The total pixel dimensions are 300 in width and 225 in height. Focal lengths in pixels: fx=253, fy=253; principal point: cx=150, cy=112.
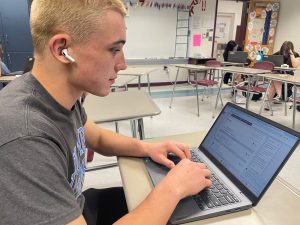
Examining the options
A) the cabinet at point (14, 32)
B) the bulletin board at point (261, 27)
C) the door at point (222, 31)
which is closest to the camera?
the cabinet at point (14, 32)

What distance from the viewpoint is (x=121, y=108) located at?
5.08 ft

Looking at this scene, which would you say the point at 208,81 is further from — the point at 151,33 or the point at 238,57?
the point at 151,33

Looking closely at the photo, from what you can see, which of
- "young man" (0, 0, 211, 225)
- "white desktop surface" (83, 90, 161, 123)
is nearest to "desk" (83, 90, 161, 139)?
"white desktop surface" (83, 90, 161, 123)

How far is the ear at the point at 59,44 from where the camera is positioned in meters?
0.55

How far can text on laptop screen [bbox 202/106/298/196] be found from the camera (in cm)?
64

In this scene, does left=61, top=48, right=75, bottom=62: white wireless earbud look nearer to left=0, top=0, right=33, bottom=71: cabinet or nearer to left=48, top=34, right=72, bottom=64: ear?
left=48, top=34, right=72, bottom=64: ear

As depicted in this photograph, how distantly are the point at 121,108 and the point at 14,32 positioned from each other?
4425mm

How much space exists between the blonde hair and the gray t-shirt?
13 centimetres

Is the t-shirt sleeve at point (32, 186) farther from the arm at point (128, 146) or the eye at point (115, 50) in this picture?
the arm at point (128, 146)

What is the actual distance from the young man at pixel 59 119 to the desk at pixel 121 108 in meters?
0.68

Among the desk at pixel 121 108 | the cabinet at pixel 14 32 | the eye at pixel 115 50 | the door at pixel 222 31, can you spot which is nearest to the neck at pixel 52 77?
the eye at pixel 115 50

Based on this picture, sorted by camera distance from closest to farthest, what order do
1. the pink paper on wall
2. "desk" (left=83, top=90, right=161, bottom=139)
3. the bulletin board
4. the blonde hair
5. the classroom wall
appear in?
the blonde hair → "desk" (left=83, top=90, right=161, bottom=139) → the pink paper on wall → the bulletin board → the classroom wall

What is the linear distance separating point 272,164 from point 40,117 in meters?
0.56

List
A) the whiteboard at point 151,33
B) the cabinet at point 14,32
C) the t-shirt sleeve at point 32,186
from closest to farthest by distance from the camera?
1. the t-shirt sleeve at point 32,186
2. the cabinet at point 14,32
3. the whiteboard at point 151,33
